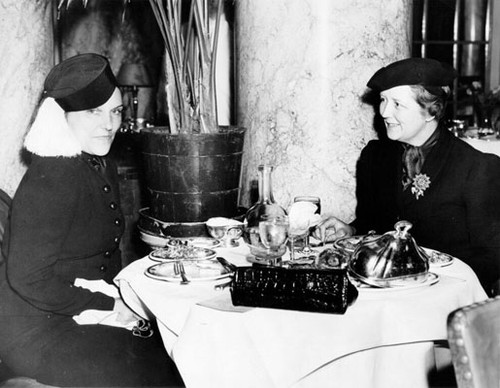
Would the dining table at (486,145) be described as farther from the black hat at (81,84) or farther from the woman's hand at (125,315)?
the woman's hand at (125,315)

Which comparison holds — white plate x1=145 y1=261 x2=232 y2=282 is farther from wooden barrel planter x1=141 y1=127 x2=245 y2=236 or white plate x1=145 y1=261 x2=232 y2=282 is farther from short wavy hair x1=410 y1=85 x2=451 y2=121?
short wavy hair x1=410 y1=85 x2=451 y2=121

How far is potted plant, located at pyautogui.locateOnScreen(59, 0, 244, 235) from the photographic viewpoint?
9.58ft

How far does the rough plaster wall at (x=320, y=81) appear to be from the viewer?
3254 mm

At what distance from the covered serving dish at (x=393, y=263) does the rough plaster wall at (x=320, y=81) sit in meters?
1.45

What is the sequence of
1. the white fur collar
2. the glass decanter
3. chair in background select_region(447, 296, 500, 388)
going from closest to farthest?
chair in background select_region(447, 296, 500, 388), the glass decanter, the white fur collar

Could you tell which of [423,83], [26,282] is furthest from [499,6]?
[26,282]

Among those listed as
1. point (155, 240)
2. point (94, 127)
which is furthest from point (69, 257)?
point (155, 240)

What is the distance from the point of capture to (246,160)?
145 inches

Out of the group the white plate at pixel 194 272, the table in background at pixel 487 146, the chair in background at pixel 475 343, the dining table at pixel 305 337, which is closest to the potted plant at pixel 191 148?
the white plate at pixel 194 272

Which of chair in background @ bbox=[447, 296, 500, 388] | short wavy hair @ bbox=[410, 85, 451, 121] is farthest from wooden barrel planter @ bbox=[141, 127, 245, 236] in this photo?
chair in background @ bbox=[447, 296, 500, 388]

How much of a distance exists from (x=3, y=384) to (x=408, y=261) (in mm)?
1279

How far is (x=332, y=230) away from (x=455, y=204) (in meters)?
0.53

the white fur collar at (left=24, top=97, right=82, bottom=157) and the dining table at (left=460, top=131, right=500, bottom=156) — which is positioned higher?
the white fur collar at (left=24, top=97, right=82, bottom=157)

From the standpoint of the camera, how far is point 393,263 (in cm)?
186
